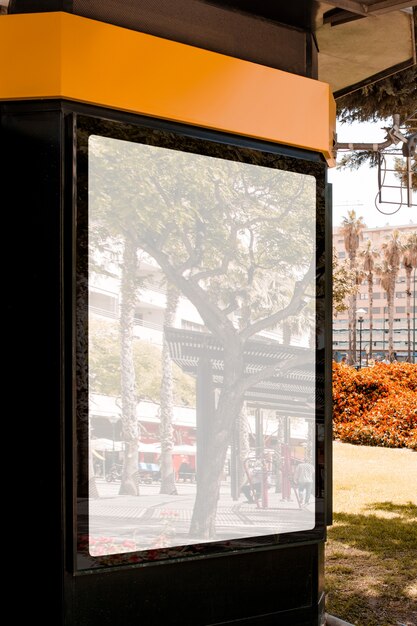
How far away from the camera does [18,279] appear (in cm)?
408

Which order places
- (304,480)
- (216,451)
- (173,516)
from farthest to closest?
(304,480)
(216,451)
(173,516)

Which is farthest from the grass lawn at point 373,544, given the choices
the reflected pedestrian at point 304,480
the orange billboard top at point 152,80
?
the orange billboard top at point 152,80

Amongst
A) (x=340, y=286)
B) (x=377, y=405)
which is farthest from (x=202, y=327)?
(x=340, y=286)

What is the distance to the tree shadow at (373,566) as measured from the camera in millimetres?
5719

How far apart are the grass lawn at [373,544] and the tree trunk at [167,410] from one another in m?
2.10

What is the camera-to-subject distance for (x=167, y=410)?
14.3ft

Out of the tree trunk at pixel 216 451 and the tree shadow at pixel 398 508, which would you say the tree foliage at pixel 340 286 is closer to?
the tree shadow at pixel 398 508

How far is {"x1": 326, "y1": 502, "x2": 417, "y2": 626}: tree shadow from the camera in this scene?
18.8 ft

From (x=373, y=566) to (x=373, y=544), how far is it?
0.79m

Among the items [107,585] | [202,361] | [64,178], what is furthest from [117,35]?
[107,585]

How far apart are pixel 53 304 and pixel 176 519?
1.34 m

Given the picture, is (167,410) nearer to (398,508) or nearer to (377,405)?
(398,508)

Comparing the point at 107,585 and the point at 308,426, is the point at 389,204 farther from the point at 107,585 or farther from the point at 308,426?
the point at 107,585

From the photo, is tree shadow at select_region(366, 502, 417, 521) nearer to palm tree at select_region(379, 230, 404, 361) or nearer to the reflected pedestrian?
the reflected pedestrian
